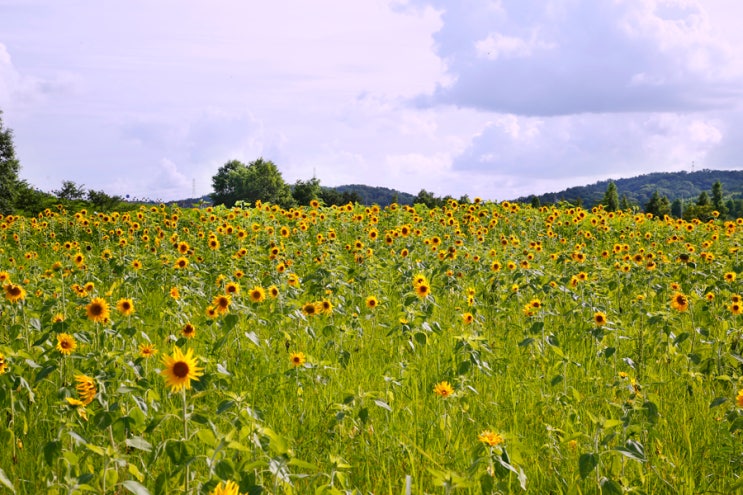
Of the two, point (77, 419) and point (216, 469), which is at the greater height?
point (216, 469)

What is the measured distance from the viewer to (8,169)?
35.3 m

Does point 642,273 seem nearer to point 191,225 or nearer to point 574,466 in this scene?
point 574,466

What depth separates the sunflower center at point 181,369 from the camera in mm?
2662

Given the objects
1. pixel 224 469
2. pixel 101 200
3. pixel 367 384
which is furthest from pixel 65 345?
pixel 101 200

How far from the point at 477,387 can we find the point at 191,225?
1090 centimetres

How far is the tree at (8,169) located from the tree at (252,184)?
39285 mm

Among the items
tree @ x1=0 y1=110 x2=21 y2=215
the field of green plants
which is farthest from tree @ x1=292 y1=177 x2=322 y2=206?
the field of green plants

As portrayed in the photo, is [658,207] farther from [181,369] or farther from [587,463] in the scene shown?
[181,369]

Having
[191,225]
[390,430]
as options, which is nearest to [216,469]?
[390,430]

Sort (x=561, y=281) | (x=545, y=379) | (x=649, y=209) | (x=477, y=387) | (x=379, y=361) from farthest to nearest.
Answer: (x=649, y=209) < (x=561, y=281) < (x=379, y=361) < (x=545, y=379) < (x=477, y=387)

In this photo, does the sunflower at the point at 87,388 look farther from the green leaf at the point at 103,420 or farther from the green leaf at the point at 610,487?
the green leaf at the point at 610,487

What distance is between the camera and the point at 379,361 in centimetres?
510

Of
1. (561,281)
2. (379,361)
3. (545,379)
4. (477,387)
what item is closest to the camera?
(477,387)

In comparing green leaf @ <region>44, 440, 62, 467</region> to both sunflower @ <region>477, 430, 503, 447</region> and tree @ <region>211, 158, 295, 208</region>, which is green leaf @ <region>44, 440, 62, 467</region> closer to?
sunflower @ <region>477, 430, 503, 447</region>
